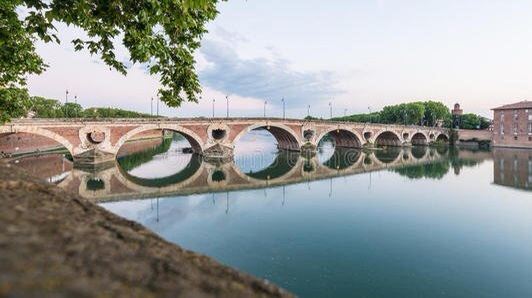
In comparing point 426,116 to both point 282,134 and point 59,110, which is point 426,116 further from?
point 59,110

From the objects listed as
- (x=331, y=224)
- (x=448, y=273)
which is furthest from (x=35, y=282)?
(x=331, y=224)

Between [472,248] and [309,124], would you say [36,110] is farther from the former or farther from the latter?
[472,248]

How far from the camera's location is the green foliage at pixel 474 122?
114 meters

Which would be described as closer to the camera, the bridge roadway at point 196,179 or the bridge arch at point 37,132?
the bridge roadway at point 196,179

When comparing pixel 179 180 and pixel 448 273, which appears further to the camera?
pixel 179 180

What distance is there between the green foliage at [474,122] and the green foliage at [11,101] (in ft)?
414

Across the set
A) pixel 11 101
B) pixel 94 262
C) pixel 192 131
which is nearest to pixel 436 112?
pixel 192 131

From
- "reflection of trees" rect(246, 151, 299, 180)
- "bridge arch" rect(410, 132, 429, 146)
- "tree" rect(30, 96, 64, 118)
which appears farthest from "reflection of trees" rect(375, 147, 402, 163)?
"tree" rect(30, 96, 64, 118)

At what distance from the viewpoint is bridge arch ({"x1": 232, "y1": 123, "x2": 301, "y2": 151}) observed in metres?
59.2

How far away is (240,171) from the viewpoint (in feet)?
147

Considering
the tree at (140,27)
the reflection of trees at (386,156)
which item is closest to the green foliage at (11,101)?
the tree at (140,27)

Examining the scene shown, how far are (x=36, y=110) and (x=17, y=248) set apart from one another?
8495cm

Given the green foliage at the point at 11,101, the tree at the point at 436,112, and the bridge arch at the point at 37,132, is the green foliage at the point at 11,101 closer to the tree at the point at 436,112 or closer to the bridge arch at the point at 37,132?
the bridge arch at the point at 37,132

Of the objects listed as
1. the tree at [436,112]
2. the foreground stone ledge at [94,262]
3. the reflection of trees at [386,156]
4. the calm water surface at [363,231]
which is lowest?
the calm water surface at [363,231]
